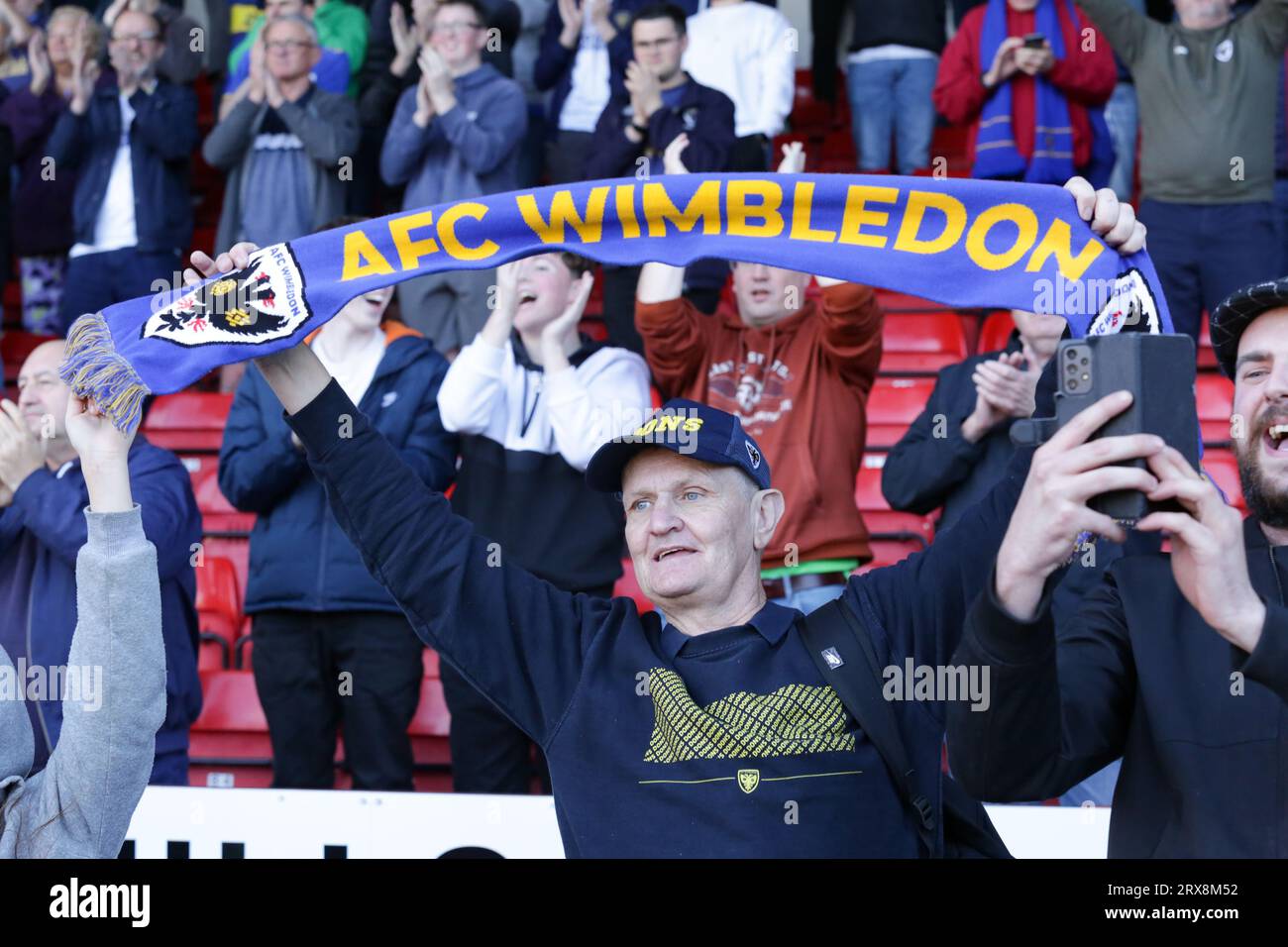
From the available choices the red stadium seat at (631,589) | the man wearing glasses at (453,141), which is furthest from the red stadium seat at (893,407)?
the man wearing glasses at (453,141)

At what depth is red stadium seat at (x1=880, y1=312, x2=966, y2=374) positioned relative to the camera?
7309mm

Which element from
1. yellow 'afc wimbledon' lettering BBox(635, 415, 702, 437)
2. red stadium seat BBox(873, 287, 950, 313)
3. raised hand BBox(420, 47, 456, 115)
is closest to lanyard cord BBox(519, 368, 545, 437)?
yellow 'afc wimbledon' lettering BBox(635, 415, 702, 437)

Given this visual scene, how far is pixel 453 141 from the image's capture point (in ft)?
21.3

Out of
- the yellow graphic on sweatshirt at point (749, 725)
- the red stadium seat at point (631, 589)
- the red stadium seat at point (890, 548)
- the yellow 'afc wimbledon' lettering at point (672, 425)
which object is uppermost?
Result: the yellow 'afc wimbledon' lettering at point (672, 425)

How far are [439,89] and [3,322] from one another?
11.6 ft

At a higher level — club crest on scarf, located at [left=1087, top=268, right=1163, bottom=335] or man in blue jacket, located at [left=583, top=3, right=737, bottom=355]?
man in blue jacket, located at [left=583, top=3, right=737, bottom=355]

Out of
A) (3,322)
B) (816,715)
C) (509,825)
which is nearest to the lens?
(816,715)

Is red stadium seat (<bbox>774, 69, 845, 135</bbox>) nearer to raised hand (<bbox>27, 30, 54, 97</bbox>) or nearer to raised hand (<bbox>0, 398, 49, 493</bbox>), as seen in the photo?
raised hand (<bbox>27, 30, 54, 97</bbox>)

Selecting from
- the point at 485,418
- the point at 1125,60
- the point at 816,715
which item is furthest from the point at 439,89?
the point at 816,715

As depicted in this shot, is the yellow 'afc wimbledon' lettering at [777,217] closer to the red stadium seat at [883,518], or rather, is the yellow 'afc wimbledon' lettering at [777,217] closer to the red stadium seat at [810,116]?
the red stadium seat at [883,518]

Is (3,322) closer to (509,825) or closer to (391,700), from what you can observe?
(391,700)

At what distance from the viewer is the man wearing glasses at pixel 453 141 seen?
640 cm

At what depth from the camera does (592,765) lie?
105 inches

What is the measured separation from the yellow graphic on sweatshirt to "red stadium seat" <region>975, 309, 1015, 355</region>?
14.9 feet
